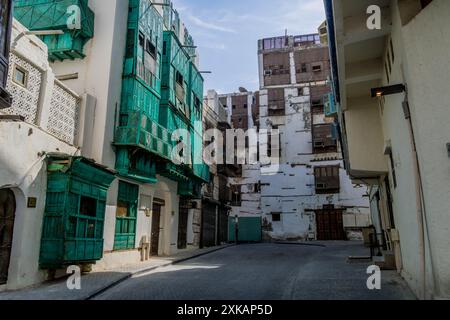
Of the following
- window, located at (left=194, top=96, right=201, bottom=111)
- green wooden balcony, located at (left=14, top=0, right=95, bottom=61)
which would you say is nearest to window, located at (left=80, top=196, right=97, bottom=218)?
green wooden balcony, located at (left=14, top=0, right=95, bottom=61)

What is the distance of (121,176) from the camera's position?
14.3 m

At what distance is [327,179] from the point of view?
34562 millimetres

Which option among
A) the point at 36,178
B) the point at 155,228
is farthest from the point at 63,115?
the point at 155,228

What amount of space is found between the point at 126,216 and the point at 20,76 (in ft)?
22.6

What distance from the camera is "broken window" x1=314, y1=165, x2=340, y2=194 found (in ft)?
112

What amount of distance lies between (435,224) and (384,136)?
526cm

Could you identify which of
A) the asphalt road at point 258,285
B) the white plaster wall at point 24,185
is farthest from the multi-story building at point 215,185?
the white plaster wall at point 24,185

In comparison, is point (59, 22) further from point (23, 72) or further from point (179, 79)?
point (179, 79)

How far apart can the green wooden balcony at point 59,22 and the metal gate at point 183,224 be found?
1011 cm

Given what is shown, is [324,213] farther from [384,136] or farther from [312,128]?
[384,136]

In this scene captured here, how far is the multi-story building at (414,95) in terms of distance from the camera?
491 centimetres

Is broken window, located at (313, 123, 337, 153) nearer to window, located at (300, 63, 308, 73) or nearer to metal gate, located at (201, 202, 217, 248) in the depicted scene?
window, located at (300, 63, 308, 73)

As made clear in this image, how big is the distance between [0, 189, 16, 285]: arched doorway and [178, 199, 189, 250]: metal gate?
11.8 metres

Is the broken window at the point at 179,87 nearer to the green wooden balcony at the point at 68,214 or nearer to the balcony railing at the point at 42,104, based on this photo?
the balcony railing at the point at 42,104
